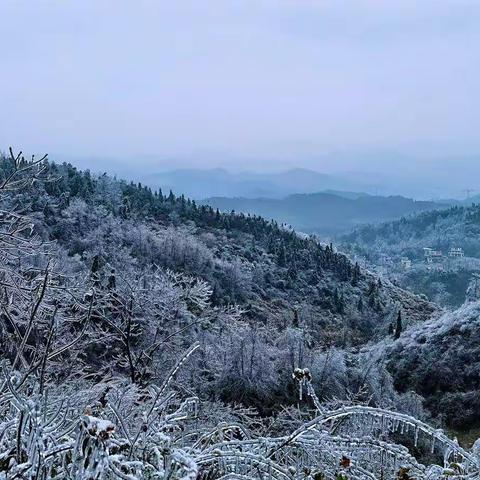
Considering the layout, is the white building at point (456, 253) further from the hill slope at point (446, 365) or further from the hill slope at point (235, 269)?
the hill slope at point (446, 365)

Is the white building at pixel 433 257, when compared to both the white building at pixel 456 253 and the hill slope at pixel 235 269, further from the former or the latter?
the hill slope at pixel 235 269

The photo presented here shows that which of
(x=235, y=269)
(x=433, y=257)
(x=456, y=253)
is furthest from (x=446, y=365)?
(x=456, y=253)

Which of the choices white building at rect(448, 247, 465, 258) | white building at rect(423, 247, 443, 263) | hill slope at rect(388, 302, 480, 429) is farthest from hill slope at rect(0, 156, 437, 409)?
white building at rect(448, 247, 465, 258)

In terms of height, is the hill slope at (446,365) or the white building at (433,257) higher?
the hill slope at (446,365)

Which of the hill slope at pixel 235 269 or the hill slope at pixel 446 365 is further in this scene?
the hill slope at pixel 446 365

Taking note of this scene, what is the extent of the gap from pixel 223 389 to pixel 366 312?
43679 millimetres

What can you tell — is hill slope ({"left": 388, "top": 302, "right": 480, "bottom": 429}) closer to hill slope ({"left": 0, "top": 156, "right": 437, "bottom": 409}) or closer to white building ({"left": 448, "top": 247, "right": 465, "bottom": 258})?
hill slope ({"left": 0, "top": 156, "right": 437, "bottom": 409})

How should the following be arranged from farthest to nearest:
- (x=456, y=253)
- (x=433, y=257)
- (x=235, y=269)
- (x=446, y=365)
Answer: (x=456, y=253) < (x=433, y=257) < (x=235, y=269) < (x=446, y=365)

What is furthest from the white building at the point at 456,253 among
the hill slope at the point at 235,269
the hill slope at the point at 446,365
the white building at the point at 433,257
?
the hill slope at the point at 446,365

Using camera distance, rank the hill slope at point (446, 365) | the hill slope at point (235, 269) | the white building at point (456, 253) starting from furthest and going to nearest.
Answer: the white building at point (456, 253) < the hill slope at point (446, 365) < the hill slope at point (235, 269)

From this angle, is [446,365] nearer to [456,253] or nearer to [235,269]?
[235,269]

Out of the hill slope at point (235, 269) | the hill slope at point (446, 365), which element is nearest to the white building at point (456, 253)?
the hill slope at point (235, 269)

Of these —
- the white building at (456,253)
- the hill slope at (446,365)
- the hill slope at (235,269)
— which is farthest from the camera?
the white building at (456,253)

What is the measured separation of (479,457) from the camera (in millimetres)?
2135
